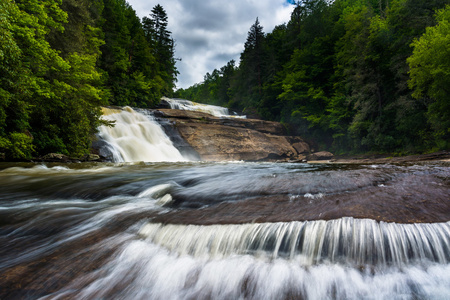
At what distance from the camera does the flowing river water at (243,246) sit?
1710mm

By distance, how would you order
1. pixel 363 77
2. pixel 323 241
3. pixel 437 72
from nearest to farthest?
1. pixel 323 241
2. pixel 437 72
3. pixel 363 77

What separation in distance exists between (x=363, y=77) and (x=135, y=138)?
19.3 metres

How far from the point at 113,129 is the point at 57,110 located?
4.59 meters

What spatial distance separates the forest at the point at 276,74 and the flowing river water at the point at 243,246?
22.3 ft

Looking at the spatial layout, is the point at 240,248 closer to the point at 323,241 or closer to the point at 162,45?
the point at 323,241

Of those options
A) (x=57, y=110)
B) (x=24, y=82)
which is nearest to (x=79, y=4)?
(x=57, y=110)

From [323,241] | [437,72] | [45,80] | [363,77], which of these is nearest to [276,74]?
[363,77]

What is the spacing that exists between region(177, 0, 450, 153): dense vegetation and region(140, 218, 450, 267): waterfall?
1572 centimetres

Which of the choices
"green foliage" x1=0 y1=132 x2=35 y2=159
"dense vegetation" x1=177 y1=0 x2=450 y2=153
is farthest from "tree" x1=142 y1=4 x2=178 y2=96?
"green foliage" x1=0 y1=132 x2=35 y2=159

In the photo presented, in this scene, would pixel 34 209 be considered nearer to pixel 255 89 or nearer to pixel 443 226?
pixel 443 226

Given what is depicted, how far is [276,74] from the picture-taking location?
102 ft

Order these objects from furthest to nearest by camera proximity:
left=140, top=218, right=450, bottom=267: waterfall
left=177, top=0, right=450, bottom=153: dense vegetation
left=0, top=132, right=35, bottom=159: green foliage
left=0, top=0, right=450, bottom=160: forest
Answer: left=177, top=0, right=450, bottom=153: dense vegetation → left=0, top=0, right=450, bottom=160: forest → left=0, top=132, right=35, bottom=159: green foliage → left=140, top=218, right=450, bottom=267: waterfall

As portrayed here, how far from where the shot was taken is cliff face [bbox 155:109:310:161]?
57.7 ft

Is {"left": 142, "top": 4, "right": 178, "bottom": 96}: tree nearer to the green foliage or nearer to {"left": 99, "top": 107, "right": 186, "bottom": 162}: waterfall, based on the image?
{"left": 99, "top": 107, "right": 186, "bottom": 162}: waterfall
